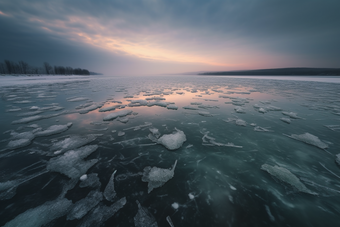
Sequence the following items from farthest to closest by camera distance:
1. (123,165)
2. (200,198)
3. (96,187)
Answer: (123,165) < (96,187) < (200,198)

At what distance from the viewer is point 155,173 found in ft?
7.30

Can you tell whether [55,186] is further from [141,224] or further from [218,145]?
[218,145]

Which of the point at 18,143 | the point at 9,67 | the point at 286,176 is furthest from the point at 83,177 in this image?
the point at 9,67

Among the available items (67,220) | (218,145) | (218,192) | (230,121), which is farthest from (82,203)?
(230,121)

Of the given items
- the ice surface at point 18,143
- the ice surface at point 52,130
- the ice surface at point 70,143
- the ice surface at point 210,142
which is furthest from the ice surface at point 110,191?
the ice surface at point 52,130

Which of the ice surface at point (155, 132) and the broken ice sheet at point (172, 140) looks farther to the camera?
the ice surface at point (155, 132)

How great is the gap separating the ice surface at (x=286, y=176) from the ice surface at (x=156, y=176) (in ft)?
6.22

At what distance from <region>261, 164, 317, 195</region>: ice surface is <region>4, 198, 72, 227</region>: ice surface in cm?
343

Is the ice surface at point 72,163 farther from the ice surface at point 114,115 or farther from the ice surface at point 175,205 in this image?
the ice surface at point 114,115

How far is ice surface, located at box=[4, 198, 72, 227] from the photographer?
4.82ft

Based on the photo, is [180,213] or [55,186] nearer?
[180,213]

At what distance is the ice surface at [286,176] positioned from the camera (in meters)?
1.98

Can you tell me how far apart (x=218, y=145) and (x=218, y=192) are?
1368mm

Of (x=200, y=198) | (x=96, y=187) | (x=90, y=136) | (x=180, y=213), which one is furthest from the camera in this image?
(x=90, y=136)
